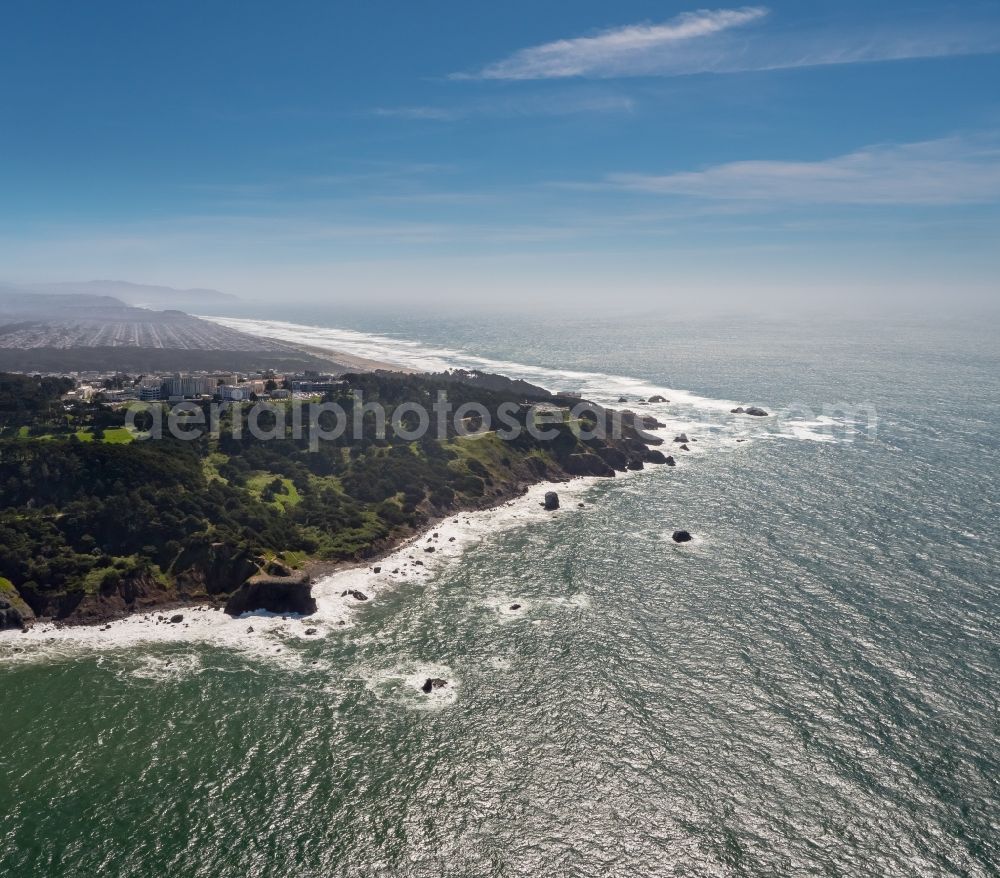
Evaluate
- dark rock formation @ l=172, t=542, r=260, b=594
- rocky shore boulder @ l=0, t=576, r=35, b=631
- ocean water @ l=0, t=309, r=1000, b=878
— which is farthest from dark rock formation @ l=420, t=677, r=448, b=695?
rocky shore boulder @ l=0, t=576, r=35, b=631

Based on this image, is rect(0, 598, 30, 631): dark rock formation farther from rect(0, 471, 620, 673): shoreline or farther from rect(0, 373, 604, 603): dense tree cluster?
rect(0, 373, 604, 603): dense tree cluster

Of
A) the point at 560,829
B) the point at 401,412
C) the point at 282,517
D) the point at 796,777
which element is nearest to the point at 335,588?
the point at 282,517

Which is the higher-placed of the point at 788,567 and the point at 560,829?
the point at 788,567

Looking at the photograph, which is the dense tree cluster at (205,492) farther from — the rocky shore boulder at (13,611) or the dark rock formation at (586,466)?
the dark rock formation at (586,466)

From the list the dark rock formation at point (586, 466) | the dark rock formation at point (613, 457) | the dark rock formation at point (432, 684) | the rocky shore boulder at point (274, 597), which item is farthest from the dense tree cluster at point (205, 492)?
the dark rock formation at point (432, 684)

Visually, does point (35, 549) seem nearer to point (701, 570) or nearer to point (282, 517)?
point (282, 517)
